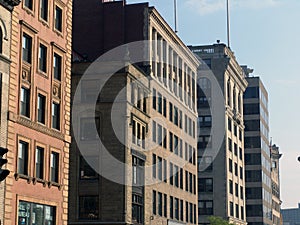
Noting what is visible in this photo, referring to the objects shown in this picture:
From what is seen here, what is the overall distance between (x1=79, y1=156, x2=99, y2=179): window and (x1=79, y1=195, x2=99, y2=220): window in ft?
6.51

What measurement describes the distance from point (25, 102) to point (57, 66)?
19.8 feet

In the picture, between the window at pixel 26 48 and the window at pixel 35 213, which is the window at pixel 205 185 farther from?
the window at pixel 26 48

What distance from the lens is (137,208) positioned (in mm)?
64375

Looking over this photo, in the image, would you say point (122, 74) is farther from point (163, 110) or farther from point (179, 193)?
point (179, 193)

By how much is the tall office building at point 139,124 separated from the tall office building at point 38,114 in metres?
14.0

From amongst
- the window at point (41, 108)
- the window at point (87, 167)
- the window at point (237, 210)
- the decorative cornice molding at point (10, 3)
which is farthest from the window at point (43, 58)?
the window at point (237, 210)

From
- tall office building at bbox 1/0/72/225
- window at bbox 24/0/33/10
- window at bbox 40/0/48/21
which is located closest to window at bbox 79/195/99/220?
tall office building at bbox 1/0/72/225

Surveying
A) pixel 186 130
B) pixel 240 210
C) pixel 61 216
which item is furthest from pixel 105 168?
pixel 240 210

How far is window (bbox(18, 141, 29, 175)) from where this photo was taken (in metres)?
41.4

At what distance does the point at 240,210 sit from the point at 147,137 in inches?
2224

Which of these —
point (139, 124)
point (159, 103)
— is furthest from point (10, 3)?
point (159, 103)

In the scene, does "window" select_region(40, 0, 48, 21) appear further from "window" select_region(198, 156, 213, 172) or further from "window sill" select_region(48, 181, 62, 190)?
"window" select_region(198, 156, 213, 172)

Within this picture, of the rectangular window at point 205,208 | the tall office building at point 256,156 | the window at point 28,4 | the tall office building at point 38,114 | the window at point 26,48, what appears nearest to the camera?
the tall office building at point 38,114

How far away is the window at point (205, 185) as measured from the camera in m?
110
